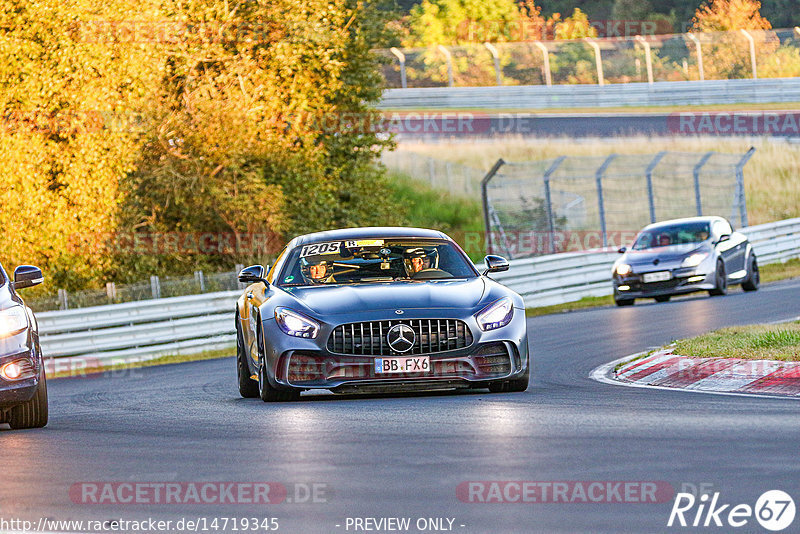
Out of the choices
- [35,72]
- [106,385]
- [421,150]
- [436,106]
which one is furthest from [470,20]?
[106,385]

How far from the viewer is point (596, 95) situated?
52.5 m

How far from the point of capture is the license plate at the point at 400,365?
11.6 m

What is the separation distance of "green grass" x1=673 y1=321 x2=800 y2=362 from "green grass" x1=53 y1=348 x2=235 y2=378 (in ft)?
26.0

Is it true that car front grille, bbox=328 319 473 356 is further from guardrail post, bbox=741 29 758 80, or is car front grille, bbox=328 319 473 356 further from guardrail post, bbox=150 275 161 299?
guardrail post, bbox=741 29 758 80

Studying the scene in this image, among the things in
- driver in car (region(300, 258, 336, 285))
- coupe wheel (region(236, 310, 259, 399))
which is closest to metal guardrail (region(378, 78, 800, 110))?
coupe wheel (region(236, 310, 259, 399))

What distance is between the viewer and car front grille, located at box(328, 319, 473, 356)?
11625 mm

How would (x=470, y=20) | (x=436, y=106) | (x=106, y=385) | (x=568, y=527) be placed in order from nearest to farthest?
(x=568, y=527), (x=106, y=385), (x=436, y=106), (x=470, y=20)

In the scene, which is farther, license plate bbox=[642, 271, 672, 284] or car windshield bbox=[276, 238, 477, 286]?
license plate bbox=[642, 271, 672, 284]

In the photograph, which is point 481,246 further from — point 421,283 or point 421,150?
point 421,283

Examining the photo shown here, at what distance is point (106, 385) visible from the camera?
17266 mm

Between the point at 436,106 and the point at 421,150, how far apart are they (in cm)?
479

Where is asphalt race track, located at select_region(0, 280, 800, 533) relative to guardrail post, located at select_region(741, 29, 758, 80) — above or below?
below

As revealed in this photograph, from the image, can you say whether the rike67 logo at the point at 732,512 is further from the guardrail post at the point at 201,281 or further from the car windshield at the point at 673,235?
the car windshield at the point at 673,235

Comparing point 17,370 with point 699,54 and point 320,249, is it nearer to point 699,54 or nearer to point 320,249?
point 320,249
